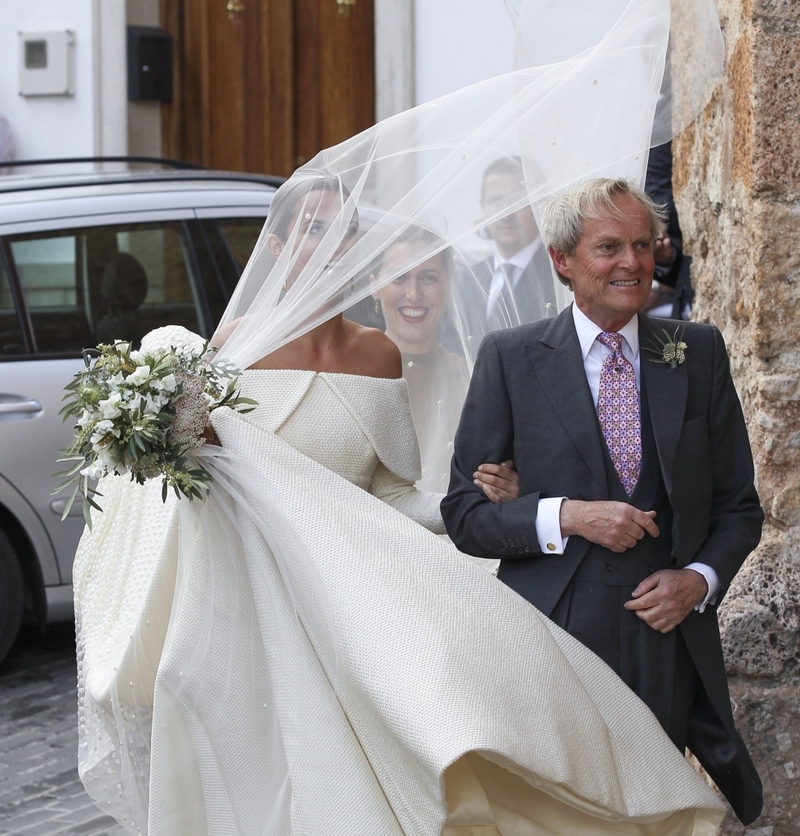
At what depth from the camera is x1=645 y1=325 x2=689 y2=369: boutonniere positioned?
10.2ft

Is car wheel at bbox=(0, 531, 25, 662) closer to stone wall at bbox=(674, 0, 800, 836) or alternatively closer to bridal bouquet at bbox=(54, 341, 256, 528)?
bridal bouquet at bbox=(54, 341, 256, 528)

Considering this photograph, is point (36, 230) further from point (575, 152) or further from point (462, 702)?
point (462, 702)

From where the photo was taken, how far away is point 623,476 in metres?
3.10

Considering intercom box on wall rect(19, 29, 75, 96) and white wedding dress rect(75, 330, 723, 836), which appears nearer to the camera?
white wedding dress rect(75, 330, 723, 836)

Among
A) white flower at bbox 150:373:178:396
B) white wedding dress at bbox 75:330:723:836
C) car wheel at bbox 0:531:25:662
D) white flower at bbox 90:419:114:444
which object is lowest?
car wheel at bbox 0:531:25:662

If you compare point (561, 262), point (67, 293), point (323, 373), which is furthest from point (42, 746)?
point (561, 262)

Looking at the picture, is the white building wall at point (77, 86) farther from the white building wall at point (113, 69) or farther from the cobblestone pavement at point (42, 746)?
the cobblestone pavement at point (42, 746)

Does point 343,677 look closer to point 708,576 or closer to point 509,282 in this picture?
point 708,576

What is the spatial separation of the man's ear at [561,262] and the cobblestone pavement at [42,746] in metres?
2.53

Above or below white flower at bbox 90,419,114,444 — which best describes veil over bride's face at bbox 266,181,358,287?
above

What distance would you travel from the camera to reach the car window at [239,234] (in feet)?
21.2

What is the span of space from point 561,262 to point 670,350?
330mm

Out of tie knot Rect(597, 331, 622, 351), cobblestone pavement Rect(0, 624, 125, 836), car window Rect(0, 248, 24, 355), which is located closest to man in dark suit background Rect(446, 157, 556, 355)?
tie knot Rect(597, 331, 622, 351)

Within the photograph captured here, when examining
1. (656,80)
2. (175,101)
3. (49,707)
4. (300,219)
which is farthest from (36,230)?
(175,101)
